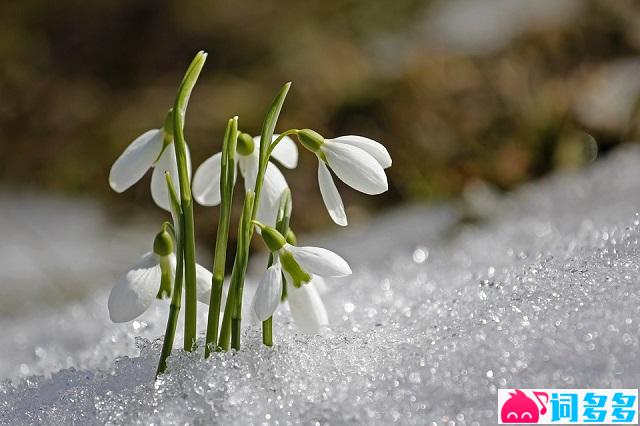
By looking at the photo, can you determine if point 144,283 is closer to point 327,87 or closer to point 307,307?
point 307,307

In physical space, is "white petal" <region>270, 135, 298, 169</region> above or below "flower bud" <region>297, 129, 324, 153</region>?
above

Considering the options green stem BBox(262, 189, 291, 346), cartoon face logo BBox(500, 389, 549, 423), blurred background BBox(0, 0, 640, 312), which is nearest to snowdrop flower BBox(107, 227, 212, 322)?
green stem BBox(262, 189, 291, 346)

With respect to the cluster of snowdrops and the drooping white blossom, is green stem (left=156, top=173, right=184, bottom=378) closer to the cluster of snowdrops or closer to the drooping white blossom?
the cluster of snowdrops

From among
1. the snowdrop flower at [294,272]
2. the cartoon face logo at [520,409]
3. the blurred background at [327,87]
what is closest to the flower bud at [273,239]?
the snowdrop flower at [294,272]

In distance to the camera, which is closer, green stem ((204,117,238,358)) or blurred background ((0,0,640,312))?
green stem ((204,117,238,358))

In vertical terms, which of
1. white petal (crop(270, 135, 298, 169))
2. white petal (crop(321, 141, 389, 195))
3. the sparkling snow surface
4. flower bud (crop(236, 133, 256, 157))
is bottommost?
the sparkling snow surface

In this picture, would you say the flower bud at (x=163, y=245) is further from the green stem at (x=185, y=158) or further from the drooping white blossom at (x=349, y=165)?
the drooping white blossom at (x=349, y=165)
